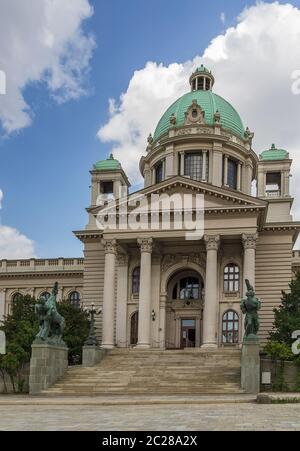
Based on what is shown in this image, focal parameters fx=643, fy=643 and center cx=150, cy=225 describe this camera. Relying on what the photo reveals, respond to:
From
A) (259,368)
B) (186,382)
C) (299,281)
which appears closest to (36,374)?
(186,382)

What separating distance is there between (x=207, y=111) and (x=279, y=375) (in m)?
35.0

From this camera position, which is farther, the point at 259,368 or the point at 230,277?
the point at 230,277

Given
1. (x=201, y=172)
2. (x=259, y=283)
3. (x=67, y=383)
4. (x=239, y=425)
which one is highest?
(x=201, y=172)

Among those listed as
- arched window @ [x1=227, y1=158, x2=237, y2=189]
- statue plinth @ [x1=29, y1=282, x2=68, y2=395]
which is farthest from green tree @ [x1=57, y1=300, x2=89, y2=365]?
arched window @ [x1=227, y1=158, x2=237, y2=189]

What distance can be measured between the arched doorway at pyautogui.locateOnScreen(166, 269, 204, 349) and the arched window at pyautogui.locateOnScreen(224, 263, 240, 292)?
8.57ft

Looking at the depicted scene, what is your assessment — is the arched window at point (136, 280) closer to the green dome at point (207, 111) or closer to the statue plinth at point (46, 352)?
the statue plinth at point (46, 352)

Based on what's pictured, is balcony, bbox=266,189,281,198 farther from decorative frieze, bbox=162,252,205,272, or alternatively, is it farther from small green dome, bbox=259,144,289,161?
decorative frieze, bbox=162,252,205,272

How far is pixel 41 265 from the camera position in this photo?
6806 cm

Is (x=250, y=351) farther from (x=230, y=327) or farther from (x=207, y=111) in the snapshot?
(x=207, y=111)

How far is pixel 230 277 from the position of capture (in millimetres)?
51875

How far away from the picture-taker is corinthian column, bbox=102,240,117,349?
49156 millimetres

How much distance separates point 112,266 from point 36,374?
644 inches
